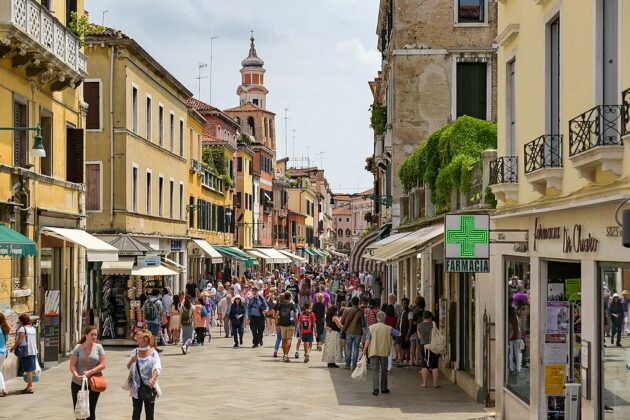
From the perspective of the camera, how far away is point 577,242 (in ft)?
37.8

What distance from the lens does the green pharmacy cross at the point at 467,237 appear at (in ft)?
48.2

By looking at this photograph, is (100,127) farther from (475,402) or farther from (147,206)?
(475,402)

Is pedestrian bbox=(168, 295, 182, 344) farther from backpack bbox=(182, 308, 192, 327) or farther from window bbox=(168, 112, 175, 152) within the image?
window bbox=(168, 112, 175, 152)

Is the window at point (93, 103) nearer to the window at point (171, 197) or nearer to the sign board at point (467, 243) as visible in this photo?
the window at point (171, 197)

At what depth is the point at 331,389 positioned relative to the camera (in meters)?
20.2

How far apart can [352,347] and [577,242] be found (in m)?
12.4

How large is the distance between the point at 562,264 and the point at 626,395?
3.00 metres

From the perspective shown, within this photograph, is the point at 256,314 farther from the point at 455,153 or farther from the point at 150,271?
the point at 455,153

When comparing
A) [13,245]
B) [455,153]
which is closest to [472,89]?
[455,153]

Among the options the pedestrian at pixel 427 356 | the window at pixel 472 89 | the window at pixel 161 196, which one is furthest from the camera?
the window at pixel 161 196

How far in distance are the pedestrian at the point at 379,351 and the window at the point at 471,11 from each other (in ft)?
52.0

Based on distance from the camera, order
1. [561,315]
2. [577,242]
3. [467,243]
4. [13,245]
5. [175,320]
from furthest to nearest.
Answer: [175,320] < [13,245] < [467,243] < [561,315] < [577,242]

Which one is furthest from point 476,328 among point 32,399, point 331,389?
point 32,399

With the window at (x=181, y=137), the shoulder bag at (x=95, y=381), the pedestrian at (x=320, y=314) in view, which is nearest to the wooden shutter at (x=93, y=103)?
the pedestrian at (x=320, y=314)
